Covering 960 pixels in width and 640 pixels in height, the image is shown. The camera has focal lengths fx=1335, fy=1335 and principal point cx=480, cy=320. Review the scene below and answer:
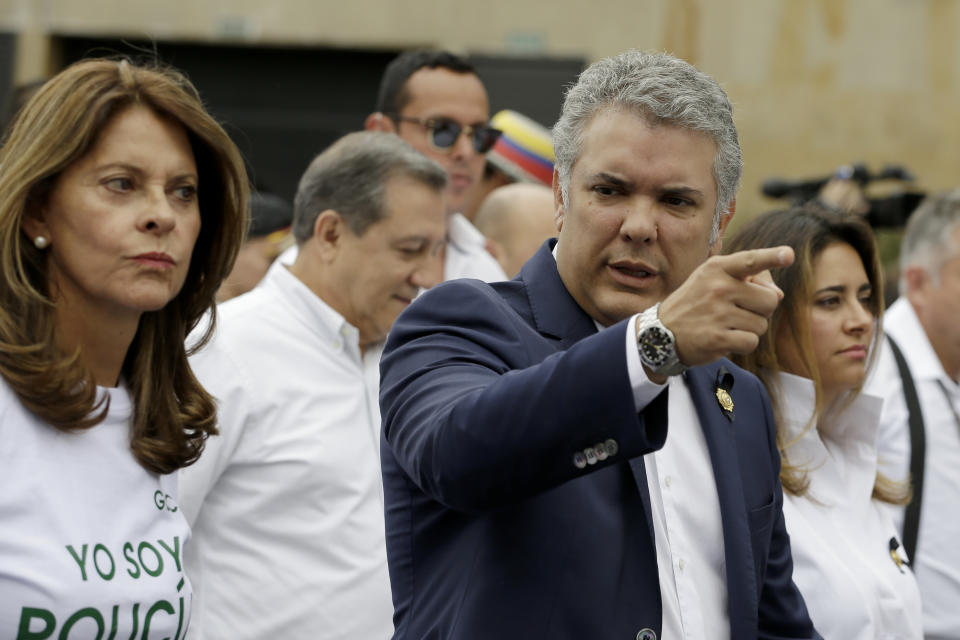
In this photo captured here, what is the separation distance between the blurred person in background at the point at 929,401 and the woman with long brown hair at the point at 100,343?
2.55 metres

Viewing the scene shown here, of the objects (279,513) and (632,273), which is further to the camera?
(279,513)

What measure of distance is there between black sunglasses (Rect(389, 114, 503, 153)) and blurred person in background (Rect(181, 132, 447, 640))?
1.17 metres

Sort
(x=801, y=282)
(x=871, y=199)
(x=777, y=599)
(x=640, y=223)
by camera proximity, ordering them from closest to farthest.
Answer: (x=640, y=223) → (x=777, y=599) → (x=801, y=282) → (x=871, y=199)

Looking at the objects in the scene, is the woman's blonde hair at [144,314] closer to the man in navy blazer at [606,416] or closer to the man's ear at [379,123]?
the man in navy blazer at [606,416]

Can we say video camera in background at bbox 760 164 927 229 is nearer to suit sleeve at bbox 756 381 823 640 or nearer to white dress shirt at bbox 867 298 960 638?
white dress shirt at bbox 867 298 960 638

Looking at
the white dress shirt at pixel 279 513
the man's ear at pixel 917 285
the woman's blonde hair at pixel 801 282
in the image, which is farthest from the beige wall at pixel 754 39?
the white dress shirt at pixel 279 513

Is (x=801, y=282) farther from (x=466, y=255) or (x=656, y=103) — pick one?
(x=656, y=103)

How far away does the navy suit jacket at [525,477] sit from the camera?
1.92m

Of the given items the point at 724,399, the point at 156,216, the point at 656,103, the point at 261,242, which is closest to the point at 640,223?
the point at 656,103

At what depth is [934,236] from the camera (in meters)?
5.54

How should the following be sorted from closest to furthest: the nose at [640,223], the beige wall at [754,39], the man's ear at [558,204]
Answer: the nose at [640,223] → the man's ear at [558,204] → the beige wall at [754,39]

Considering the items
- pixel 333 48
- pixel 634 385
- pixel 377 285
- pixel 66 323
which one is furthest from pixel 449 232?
pixel 333 48

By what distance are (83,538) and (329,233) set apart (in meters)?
1.68

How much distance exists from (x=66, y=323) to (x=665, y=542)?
1.34 metres
